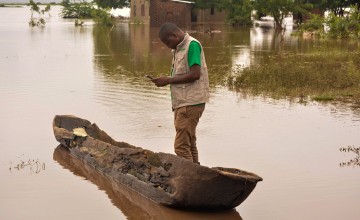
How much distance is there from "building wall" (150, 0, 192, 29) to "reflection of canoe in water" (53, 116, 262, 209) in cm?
4505

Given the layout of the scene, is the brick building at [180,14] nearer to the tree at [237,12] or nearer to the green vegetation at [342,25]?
the tree at [237,12]

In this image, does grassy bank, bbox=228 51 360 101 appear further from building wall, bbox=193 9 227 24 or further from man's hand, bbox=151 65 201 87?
building wall, bbox=193 9 227 24

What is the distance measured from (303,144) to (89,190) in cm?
345

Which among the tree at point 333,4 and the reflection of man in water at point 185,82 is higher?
the tree at point 333,4

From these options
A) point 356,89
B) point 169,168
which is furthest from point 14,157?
point 356,89

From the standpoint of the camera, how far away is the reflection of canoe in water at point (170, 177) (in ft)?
21.4

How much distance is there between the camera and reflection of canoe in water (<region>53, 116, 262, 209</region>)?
21.4 feet

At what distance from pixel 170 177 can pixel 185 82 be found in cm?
98

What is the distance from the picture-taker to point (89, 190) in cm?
799

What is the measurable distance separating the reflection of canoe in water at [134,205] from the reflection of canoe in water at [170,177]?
0.06m

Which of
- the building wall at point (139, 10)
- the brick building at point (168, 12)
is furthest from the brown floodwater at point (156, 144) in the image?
the building wall at point (139, 10)

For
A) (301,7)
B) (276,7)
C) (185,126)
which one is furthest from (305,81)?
(301,7)

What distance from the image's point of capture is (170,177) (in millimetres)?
6934

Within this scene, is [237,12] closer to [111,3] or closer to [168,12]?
[168,12]
